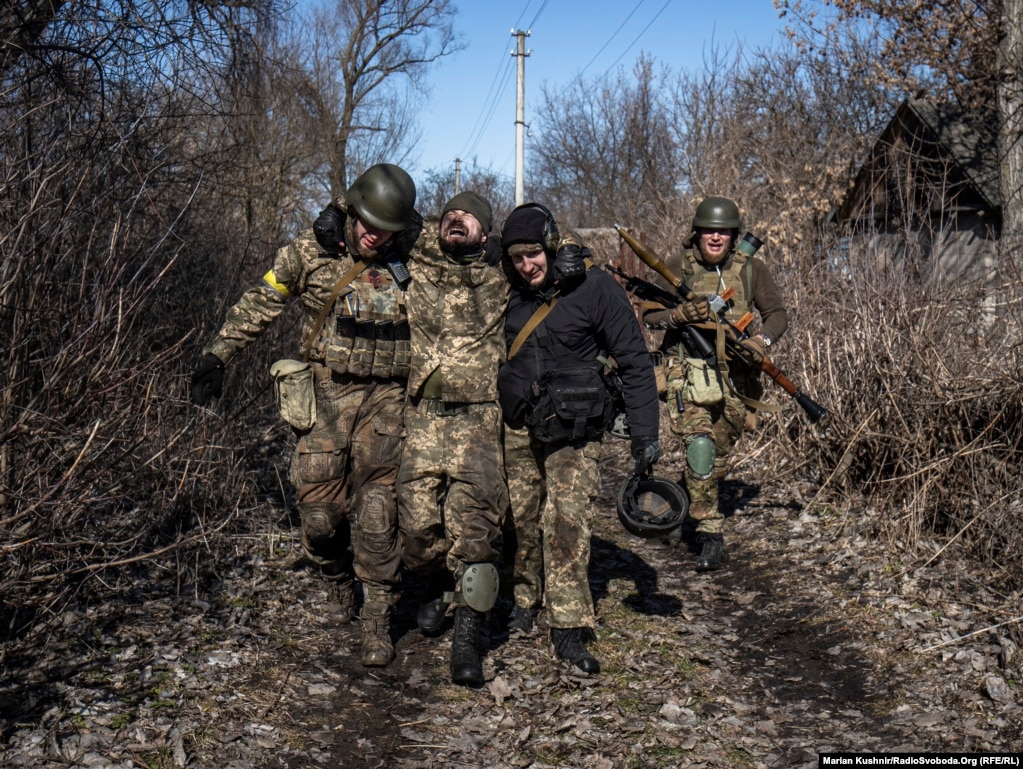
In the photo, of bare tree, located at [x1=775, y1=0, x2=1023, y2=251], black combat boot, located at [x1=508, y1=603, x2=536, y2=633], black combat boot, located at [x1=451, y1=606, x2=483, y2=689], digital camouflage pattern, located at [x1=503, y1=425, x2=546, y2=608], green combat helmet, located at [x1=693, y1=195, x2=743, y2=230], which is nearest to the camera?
black combat boot, located at [x1=451, y1=606, x2=483, y2=689]

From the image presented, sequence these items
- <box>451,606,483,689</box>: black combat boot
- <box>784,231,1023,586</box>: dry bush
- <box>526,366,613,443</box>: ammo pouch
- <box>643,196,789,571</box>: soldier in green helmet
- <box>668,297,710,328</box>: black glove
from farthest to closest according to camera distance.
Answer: <box>643,196,789,571</box>: soldier in green helmet → <box>668,297,710,328</box>: black glove → <box>784,231,1023,586</box>: dry bush → <box>526,366,613,443</box>: ammo pouch → <box>451,606,483,689</box>: black combat boot

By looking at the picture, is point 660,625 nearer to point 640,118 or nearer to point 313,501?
point 313,501

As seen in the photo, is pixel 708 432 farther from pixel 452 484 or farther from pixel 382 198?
pixel 382 198

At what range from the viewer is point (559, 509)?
484cm

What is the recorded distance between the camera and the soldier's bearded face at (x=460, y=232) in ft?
15.4

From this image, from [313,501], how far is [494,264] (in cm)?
150

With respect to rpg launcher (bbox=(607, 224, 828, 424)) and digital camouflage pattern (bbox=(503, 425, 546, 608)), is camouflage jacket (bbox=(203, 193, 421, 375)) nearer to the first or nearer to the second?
digital camouflage pattern (bbox=(503, 425, 546, 608))

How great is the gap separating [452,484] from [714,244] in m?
2.86

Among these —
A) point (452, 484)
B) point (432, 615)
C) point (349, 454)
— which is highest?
point (349, 454)

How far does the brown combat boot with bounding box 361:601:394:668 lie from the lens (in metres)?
4.73

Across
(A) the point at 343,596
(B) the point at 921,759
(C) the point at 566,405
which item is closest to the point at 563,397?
(C) the point at 566,405

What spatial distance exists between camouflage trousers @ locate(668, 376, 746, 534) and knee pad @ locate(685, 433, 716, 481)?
0.05 meters

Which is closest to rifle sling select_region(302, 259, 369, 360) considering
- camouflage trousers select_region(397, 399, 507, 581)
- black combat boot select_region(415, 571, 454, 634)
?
camouflage trousers select_region(397, 399, 507, 581)

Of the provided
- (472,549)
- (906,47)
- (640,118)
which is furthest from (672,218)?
(640,118)
